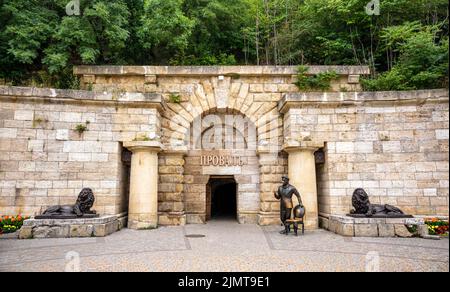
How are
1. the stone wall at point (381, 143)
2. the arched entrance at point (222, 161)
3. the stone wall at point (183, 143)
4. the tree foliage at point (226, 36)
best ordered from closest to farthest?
the stone wall at point (183, 143) → the stone wall at point (381, 143) → the tree foliage at point (226, 36) → the arched entrance at point (222, 161)

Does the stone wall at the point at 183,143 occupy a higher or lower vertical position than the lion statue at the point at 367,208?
higher

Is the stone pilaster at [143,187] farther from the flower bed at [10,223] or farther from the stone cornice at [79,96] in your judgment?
the flower bed at [10,223]

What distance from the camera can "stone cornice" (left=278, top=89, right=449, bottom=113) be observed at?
10.2 meters

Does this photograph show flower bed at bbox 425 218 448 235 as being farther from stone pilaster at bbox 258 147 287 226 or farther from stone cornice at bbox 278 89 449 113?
stone pilaster at bbox 258 147 287 226

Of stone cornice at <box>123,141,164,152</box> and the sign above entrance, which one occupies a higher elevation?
stone cornice at <box>123,141,164,152</box>

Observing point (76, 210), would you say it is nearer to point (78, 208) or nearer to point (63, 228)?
point (78, 208)

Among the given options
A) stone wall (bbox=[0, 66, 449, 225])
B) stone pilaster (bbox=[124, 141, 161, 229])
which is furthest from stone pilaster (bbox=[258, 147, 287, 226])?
stone pilaster (bbox=[124, 141, 161, 229])

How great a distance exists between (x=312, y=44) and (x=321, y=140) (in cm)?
757

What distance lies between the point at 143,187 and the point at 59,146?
9.73ft

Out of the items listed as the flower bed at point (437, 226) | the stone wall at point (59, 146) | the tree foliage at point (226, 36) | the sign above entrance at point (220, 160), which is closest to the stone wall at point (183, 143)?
the stone wall at point (59, 146)

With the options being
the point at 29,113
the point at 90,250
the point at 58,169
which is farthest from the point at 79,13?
the point at 90,250

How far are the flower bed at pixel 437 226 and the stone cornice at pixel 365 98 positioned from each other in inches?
154

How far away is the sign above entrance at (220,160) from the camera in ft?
39.8

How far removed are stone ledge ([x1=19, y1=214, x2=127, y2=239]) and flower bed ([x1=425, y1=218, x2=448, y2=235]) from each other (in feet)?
31.0
